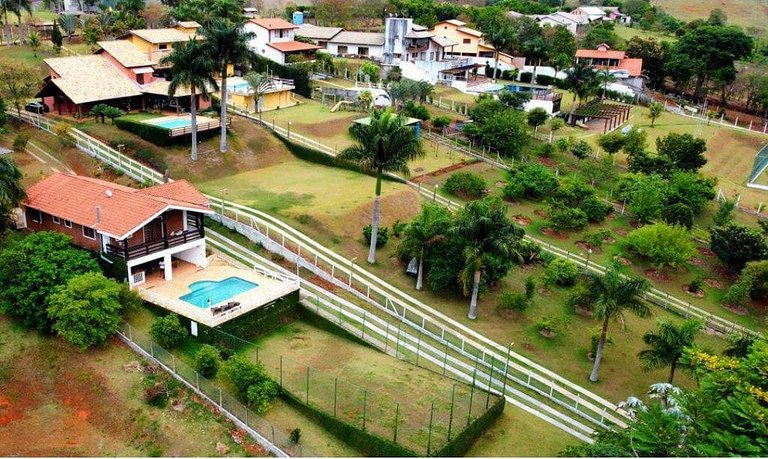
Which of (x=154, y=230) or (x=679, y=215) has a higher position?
(x=154, y=230)

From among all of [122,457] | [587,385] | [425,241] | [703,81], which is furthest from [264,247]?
[703,81]

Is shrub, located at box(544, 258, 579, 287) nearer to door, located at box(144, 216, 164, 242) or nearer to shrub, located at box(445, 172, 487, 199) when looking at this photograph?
shrub, located at box(445, 172, 487, 199)

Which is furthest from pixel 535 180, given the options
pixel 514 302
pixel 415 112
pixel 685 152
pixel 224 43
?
pixel 224 43

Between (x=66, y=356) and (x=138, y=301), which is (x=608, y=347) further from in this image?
(x=66, y=356)

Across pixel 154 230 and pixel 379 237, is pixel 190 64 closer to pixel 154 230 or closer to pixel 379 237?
pixel 154 230

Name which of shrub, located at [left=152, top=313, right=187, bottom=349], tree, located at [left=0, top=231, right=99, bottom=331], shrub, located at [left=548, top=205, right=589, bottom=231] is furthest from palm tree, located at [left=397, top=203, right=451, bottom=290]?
tree, located at [left=0, top=231, right=99, bottom=331]

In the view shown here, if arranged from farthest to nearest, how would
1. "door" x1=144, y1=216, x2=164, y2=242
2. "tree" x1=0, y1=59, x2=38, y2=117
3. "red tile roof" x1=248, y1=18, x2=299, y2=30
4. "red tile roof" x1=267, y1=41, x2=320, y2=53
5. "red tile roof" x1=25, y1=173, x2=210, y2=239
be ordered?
1. "red tile roof" x1=248, y1=18, x2=299, y2=30
2. "red tile roof" x1=267, y1=41, x2=320, y2=53
3. "tree" x1=0, y1=59, x2=38, y2=117
4. "door" x1=144, y1=216, x2=164, y2=242
5. "red tile roof" x1=25, y1=173, x2=210, y2=239
